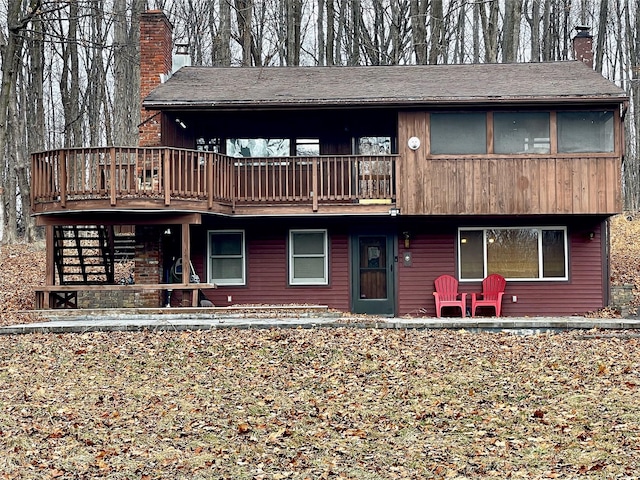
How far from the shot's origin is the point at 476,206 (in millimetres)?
17766

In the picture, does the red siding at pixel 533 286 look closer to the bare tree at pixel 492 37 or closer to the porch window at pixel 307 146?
the porch window at pixel 307 146

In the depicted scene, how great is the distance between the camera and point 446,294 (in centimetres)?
1856

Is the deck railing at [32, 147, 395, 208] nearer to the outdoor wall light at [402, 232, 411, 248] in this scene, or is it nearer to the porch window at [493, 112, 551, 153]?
the outdoor wall light at [402, 232, 411, 248]

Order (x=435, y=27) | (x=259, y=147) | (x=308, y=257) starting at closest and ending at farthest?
(x=308, y=257), (x=259, y=147), (x=435, y=27)

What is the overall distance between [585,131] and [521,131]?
1360 mm

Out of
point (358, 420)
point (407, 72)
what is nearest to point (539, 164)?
point (407, 72)

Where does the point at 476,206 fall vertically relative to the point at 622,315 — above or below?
above

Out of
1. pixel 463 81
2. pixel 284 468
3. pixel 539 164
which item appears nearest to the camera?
pixel 284 468

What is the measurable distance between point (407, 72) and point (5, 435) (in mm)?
14643

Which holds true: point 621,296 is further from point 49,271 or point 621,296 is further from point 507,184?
point 49,271

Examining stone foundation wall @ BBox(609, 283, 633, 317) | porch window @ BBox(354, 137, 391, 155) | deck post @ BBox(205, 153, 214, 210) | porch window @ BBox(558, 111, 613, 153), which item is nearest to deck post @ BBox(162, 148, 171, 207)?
deck post @ BBox(205, 153, 214, 210)

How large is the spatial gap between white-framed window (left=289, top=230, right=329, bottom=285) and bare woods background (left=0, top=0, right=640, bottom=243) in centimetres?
1256

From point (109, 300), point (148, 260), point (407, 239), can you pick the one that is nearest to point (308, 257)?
point (407, 239)

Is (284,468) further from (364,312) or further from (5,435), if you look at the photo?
(364,312)
